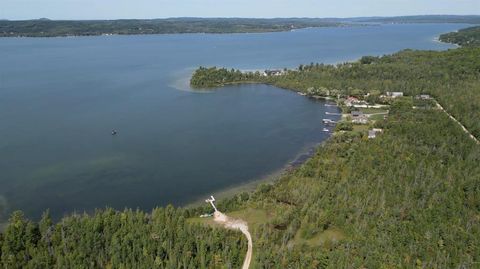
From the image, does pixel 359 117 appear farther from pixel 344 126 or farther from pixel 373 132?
pixel 373 132

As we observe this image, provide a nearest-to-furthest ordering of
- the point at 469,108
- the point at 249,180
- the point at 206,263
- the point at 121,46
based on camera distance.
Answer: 1. the point at 206,263
2. the point at 249,180
3. the point at 469,108
4. the point at 121,46

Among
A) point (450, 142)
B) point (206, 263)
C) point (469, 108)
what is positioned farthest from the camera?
point (469, 108)

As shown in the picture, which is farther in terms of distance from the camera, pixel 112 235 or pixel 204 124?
pixel 204 124

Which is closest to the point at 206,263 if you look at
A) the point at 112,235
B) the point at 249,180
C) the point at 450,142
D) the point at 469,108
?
the point at 112,235

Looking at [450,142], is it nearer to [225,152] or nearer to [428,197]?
[428,197]

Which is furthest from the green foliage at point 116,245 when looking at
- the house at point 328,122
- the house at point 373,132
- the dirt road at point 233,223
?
the house at point 328,122
